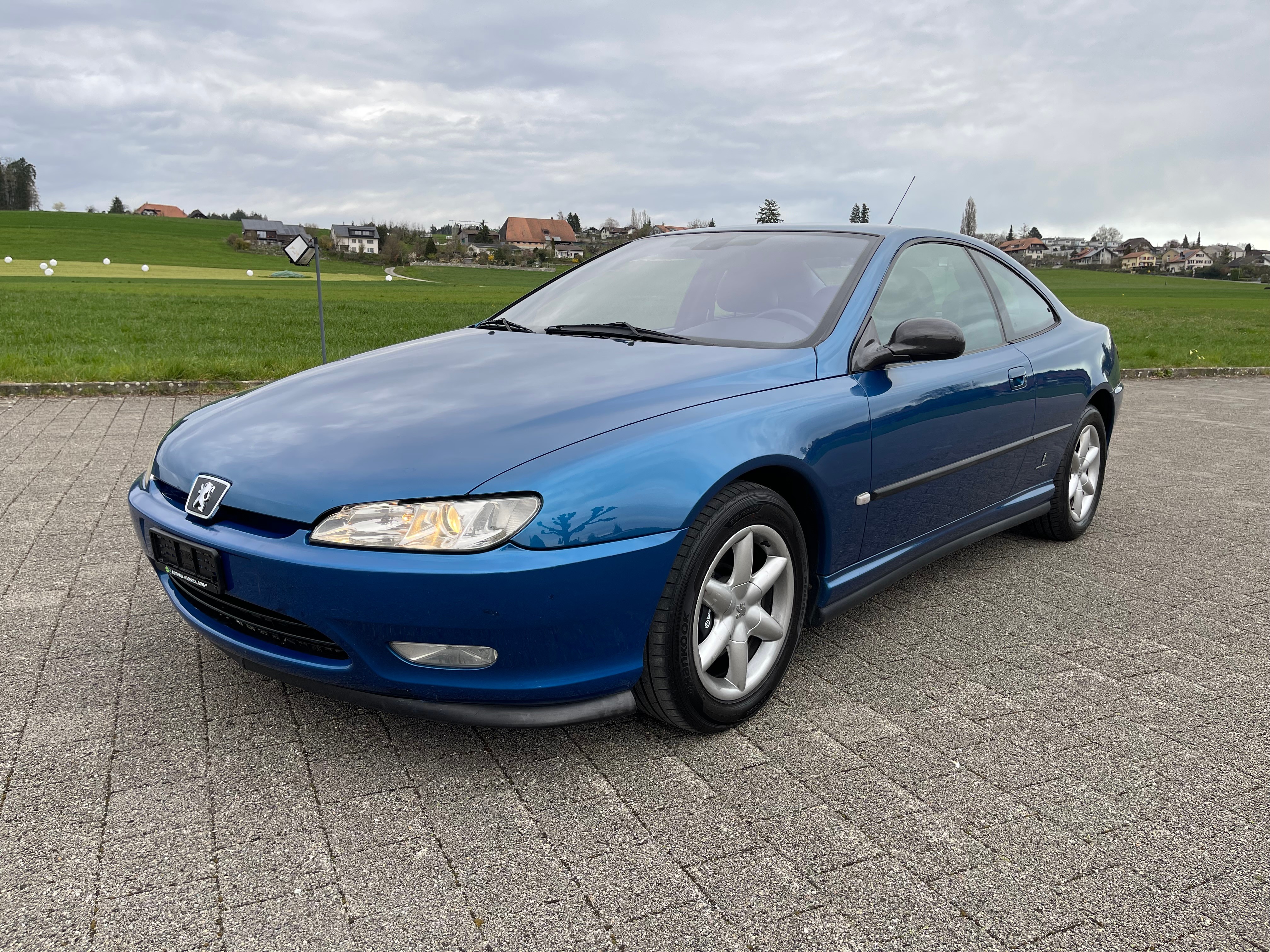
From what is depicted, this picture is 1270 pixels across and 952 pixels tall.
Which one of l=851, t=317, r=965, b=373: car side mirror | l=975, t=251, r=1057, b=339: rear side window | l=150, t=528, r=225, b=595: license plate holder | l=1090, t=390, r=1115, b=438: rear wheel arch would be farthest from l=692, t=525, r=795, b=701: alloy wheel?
l=1090, t=390, r=1115, b=438: rear wheel arch

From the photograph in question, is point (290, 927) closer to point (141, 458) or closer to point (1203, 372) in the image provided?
point (141, 458)

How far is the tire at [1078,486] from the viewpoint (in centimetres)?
464

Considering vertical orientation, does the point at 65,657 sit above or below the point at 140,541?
below

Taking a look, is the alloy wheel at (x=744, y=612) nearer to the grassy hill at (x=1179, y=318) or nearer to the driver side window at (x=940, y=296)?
the driver side window at (x=940, y=296)

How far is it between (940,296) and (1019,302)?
2.69 ft

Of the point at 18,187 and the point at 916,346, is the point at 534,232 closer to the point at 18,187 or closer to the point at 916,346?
the point at 18,187

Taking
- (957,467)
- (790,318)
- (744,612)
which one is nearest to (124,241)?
(790,318)

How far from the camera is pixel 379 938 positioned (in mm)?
1901

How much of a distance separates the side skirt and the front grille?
1.55 meters

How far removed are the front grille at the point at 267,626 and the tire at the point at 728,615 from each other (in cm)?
83

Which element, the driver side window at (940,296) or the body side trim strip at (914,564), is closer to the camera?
the body side trim strip at (914,564)

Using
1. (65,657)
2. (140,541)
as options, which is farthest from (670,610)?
(65,657)

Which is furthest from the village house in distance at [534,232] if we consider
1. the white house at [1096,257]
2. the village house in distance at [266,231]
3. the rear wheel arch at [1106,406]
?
the rear wheel arch at [1106,406]

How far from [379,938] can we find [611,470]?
115 cm
